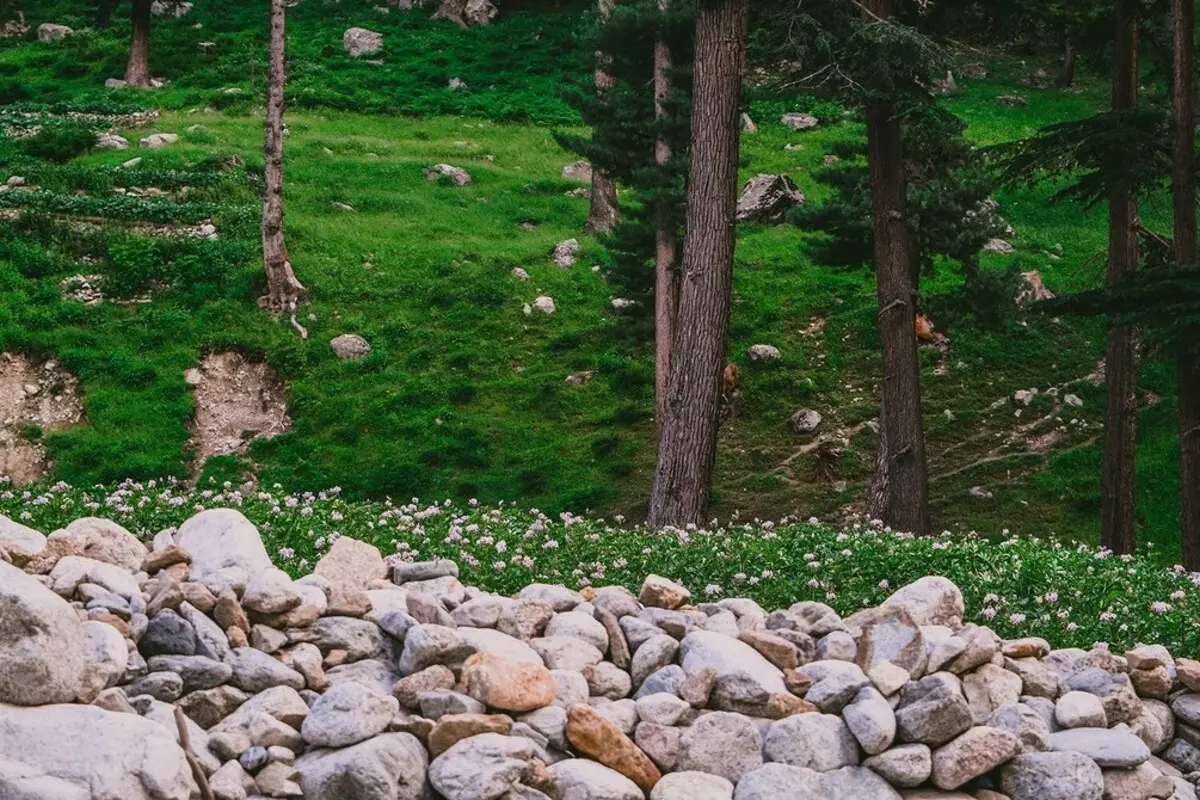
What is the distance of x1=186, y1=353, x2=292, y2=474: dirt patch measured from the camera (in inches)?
858

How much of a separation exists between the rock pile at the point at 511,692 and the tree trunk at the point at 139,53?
3404 centimetres

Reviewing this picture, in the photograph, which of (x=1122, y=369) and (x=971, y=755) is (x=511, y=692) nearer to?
(x=971, y=755)

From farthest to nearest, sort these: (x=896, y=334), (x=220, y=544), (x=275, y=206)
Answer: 1. (x=275, y=206)
2. (x=896, y=334)
3. (x=220, y=544)

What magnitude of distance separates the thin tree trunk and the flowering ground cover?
Answer: 12.3ft

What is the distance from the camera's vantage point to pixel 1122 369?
696 inches

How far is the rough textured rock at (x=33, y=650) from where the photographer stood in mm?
5891

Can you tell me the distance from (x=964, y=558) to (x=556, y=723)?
432 centimetres

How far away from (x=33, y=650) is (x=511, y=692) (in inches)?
89.4

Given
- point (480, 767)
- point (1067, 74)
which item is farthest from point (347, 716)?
point (1067, 74)

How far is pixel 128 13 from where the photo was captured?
47.6 metres

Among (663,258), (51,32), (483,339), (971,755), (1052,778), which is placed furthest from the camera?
(51,32)

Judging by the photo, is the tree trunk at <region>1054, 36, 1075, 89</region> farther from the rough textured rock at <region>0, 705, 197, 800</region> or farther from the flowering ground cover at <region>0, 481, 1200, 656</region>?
the rough textured rock at <region>0, 705, 197, 800</region>

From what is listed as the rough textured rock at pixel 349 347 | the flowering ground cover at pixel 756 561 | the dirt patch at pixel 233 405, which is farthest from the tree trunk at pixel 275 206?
the flowering ground cover at pixel 756 561

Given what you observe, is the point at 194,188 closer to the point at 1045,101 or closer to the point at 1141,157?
the point at 1141,157
